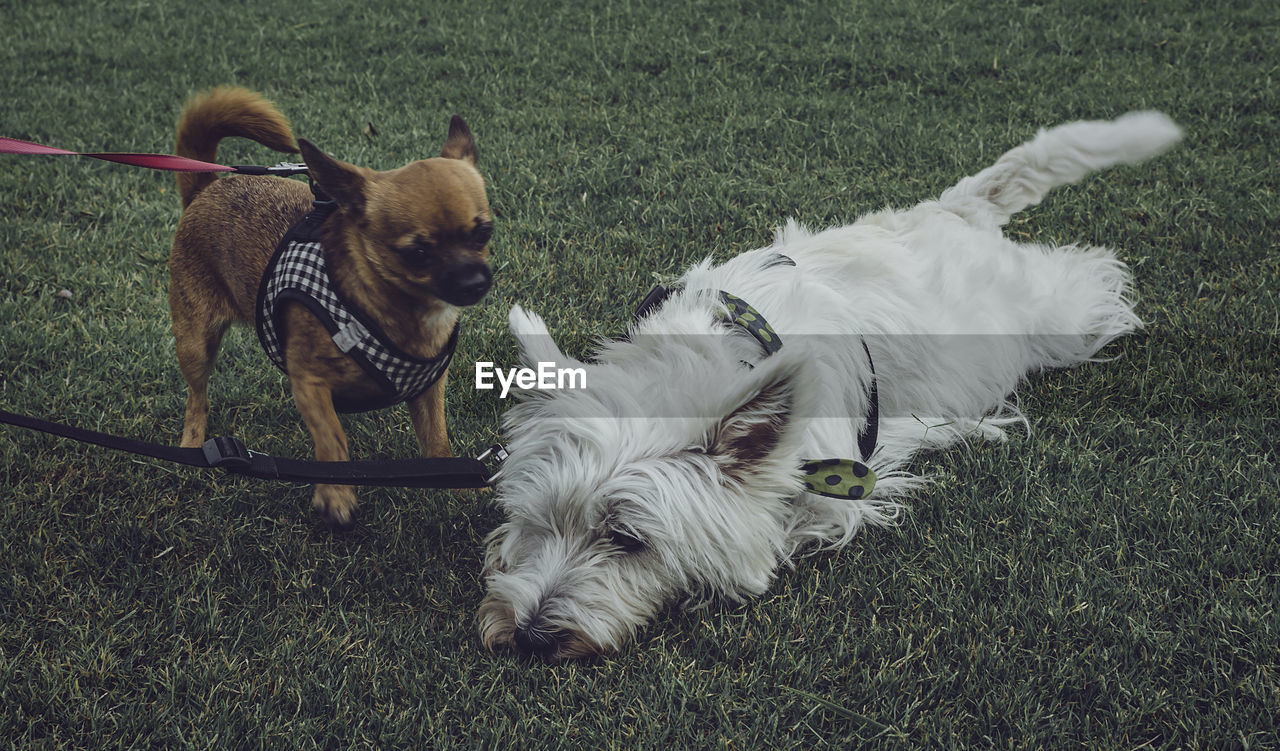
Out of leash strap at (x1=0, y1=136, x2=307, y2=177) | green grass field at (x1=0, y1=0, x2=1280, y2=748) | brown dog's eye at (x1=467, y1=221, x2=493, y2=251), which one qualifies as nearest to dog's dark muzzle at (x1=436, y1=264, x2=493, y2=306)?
brown dog's eye at (x1=467, y1=221, x2=493, y2=251)

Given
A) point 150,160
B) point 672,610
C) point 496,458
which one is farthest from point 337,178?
point 672,610

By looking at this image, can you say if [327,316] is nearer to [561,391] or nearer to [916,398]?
[561,391]

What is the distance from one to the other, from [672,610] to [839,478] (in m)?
0.62

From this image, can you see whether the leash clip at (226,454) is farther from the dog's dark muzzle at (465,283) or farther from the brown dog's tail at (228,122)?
the brown dog's tail at (228,122)

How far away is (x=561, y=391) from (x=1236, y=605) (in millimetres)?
2011

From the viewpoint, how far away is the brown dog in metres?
2.19

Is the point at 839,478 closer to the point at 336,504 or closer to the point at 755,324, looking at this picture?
the point at 755,324

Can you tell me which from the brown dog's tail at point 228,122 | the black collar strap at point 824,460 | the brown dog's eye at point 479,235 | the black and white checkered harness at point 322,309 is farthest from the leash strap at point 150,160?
the black collar strap at point 824,460

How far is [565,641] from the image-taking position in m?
2.18

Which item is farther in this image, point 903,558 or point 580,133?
point 580,133

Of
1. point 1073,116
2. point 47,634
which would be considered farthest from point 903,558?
point 1073,116

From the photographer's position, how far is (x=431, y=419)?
2.71 metres

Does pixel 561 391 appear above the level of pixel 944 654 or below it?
above

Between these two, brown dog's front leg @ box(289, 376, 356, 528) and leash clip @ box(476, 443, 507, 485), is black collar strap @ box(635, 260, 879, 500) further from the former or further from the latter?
brown dog's front leg @ box(289, 376, 356, 528)
